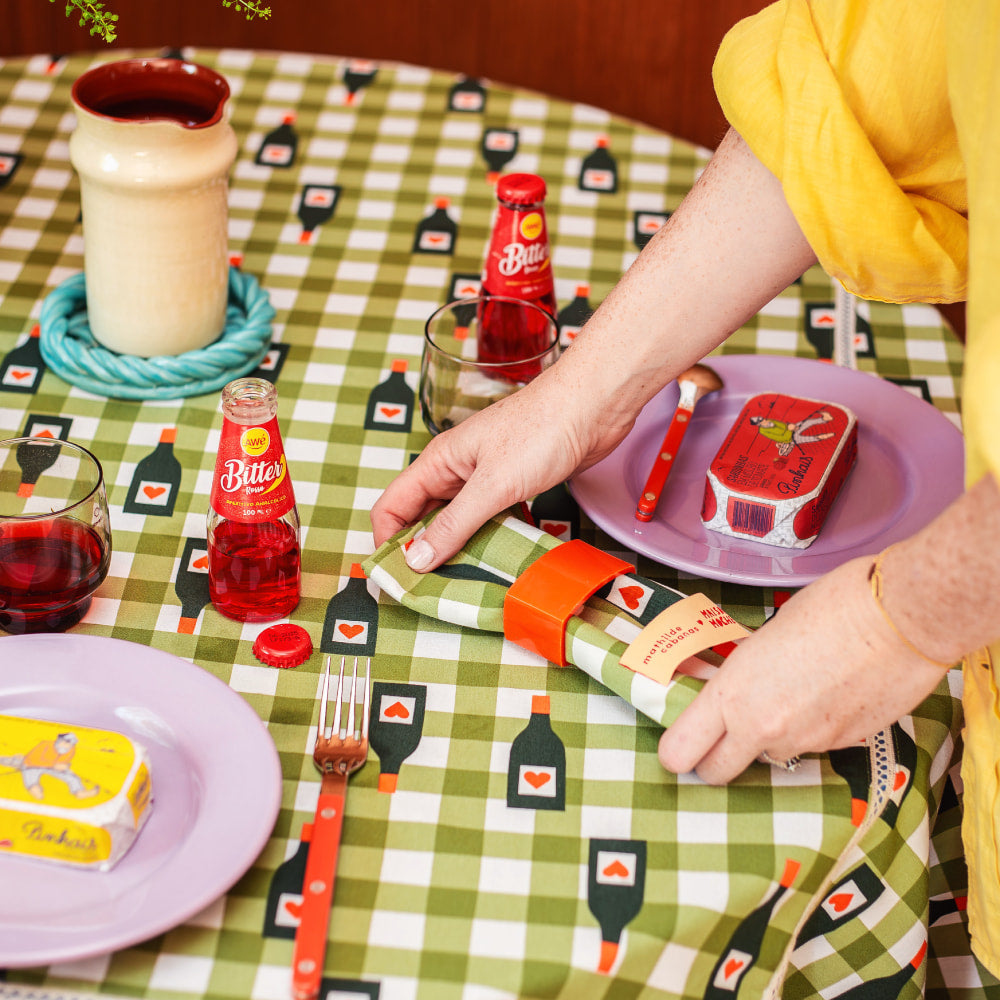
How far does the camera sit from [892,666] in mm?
752

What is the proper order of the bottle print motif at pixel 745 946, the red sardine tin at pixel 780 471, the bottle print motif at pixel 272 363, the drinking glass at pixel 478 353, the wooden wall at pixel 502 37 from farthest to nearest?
the wooden wall at pixel 502 37 → the bottle print motif at pixel 272 363 → the drinking glass at pixel 478 353 → the red sardine tin at pixel 780 471 → the bottle print motif at pixel 745 946

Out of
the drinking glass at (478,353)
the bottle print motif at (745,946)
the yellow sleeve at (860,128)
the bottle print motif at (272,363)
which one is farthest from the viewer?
the bottle print motif at (272,363)

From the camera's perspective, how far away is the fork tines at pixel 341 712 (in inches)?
33.1

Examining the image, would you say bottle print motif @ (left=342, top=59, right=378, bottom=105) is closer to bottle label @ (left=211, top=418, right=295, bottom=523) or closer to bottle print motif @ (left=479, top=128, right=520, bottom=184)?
bottle print motif @ (left=479, top=128, right=520, bottom=184)

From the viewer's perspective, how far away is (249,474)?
0.87 m

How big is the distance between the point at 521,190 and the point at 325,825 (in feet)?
2.21

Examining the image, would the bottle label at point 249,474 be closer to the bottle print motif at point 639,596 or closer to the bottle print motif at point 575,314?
the bottle print motif at point 639,596

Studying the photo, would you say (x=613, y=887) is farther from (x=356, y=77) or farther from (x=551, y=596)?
(x=356, y=77)

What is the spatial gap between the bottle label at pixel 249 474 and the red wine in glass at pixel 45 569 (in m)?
0.11

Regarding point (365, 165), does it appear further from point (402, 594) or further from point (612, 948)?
point (612, 948)

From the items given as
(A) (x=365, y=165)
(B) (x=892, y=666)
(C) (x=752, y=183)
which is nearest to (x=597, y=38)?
(A) (x=365, y=165)

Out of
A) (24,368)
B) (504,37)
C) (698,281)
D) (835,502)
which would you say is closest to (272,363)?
(24,368)

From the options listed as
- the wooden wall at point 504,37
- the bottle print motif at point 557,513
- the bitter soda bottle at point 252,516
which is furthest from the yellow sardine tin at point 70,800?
the wooden wall at point 504,37

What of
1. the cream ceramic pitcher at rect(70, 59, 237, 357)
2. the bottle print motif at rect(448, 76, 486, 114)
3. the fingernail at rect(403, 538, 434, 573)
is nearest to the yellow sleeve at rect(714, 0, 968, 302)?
the fingernail at rect(403, 538, 434, 573)
